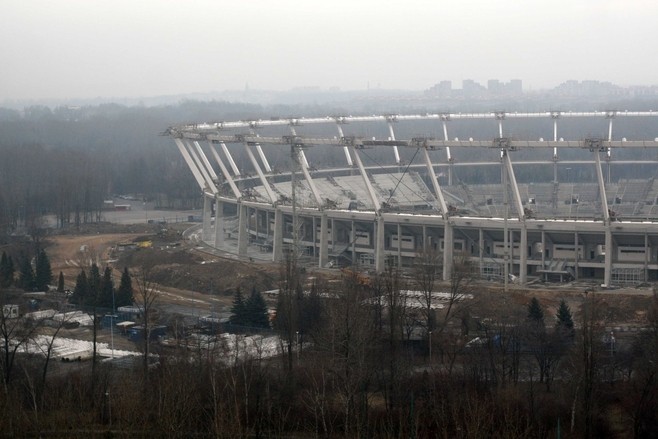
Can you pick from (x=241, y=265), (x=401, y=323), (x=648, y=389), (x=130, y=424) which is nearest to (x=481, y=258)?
(x=241, y=265)

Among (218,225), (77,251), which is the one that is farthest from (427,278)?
(77,251)

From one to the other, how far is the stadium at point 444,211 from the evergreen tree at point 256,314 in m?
3.92

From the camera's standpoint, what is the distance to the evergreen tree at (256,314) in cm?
1641

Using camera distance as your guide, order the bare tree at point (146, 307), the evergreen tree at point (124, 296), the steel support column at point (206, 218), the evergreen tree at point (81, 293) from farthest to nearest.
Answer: the steel support column at point (206, 218) → the evergreen tree at point (81, 293) → the evergreen tree at point (124, 296) → the bare tree at point (146, 307)

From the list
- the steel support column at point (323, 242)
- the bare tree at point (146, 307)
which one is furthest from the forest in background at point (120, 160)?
the bare tree at point (146, 307)

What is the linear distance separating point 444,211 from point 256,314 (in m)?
5.35

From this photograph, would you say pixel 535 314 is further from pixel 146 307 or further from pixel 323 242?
pixel 323 242

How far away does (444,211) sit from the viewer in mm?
20344

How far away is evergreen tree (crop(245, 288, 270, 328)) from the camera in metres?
16.4

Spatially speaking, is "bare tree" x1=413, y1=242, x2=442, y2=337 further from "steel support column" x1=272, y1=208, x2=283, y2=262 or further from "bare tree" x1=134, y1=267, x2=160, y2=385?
"bare tree" x1=134, y1=267, x2=160, y2=385

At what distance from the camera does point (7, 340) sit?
12.7 metres

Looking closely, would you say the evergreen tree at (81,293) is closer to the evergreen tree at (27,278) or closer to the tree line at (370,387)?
the evergreen tree at (27,278)

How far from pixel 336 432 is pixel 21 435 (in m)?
3.16

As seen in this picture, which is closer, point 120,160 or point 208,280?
point 208,280
